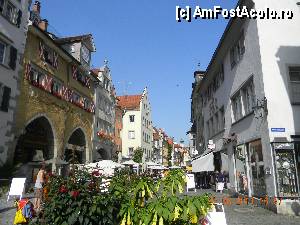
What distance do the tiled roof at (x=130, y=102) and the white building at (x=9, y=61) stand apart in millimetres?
42790

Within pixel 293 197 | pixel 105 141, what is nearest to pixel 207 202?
pixel 293 197

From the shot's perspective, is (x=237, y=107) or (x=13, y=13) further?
(x=13, y=13)

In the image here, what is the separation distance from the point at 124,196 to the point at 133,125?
58.2 m

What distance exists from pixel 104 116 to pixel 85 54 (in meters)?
9.56

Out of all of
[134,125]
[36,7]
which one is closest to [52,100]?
[36,7]

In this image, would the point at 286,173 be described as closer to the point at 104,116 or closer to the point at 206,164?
the point at 206,164

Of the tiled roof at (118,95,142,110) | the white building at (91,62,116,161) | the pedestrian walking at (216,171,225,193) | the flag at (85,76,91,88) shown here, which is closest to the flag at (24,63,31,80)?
the flag at (85,76,91,88)

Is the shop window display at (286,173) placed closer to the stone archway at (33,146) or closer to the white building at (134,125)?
the stone archway at (33,146)

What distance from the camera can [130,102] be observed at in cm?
6831

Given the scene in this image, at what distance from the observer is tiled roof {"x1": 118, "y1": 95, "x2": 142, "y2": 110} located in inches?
2609

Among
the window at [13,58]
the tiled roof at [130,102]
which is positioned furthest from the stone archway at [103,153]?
the tiled roof at [130,102]

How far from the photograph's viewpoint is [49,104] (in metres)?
26.8

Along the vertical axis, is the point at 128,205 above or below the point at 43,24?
below

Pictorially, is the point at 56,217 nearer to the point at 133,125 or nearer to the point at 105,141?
the point at 105,141
